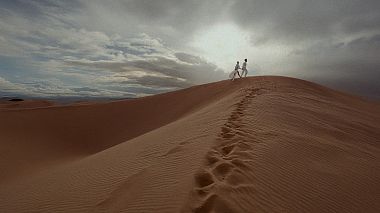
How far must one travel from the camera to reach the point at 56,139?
13.1 m

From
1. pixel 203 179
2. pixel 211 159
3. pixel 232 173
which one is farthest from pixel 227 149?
pixel 203 179

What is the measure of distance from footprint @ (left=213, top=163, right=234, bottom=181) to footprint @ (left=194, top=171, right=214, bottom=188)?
0.10 meters

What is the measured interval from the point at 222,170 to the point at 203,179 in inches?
14.7

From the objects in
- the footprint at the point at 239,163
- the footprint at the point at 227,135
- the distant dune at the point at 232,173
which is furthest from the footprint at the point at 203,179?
the footprint at the point at 227,135

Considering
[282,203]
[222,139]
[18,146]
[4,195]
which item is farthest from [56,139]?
[282,203]

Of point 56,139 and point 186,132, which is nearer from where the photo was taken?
point 186,132

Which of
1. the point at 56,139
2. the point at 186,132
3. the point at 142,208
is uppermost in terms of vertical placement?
the point at 186,132

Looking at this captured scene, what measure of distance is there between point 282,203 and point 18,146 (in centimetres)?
984

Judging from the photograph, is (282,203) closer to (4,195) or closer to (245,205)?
(245,205)

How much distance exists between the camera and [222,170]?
419 centimetres

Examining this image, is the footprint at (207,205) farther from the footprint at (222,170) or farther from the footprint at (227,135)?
the footprint at (227,135)

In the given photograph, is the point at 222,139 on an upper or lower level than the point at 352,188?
upper

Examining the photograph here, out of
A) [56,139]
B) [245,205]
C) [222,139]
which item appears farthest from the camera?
[56,139]

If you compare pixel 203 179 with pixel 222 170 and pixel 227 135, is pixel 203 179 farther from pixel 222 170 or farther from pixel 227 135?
pixel 227 135
